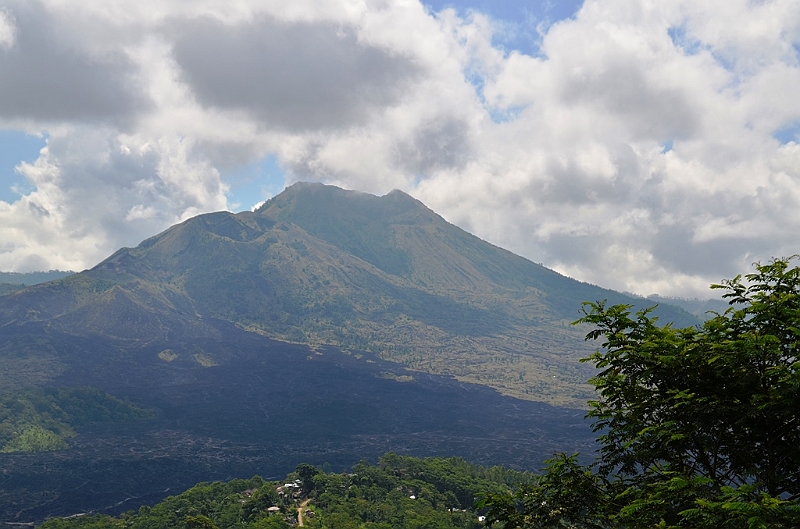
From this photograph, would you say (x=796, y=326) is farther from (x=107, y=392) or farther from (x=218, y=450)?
(x=107, y=392)

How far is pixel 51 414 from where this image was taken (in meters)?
148

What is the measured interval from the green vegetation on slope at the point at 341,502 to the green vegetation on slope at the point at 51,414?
291 feet

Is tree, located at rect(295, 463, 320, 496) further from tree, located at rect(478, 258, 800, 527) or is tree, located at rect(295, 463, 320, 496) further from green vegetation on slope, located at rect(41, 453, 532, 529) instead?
tree, located at rect(478, 258, 800, 527)

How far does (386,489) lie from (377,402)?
413ft

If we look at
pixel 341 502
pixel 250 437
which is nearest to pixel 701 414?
pixel 341 502

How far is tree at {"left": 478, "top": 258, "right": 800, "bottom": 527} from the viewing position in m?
8.51

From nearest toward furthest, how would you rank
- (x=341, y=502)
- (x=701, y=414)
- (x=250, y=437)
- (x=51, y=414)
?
(x=701, y=414) < (x=341, y=502) < (x=250, y=437) < (x=51, y=414)

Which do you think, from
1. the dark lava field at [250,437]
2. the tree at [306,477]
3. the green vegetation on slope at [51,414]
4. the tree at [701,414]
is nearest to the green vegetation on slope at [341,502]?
the tree at [306,477]

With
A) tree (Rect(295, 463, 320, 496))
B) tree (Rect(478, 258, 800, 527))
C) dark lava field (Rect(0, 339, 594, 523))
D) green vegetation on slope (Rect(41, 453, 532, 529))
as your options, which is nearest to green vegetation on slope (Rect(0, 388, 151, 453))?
dark lava field (Rect(0, 339, 594, 523))

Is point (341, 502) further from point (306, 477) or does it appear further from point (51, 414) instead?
point (51, 414)

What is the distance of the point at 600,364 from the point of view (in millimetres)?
10797

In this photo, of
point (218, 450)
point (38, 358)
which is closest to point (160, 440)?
point (218, 450)

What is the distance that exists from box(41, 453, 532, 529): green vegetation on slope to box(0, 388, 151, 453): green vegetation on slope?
291ft

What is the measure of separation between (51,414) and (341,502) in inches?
4924
